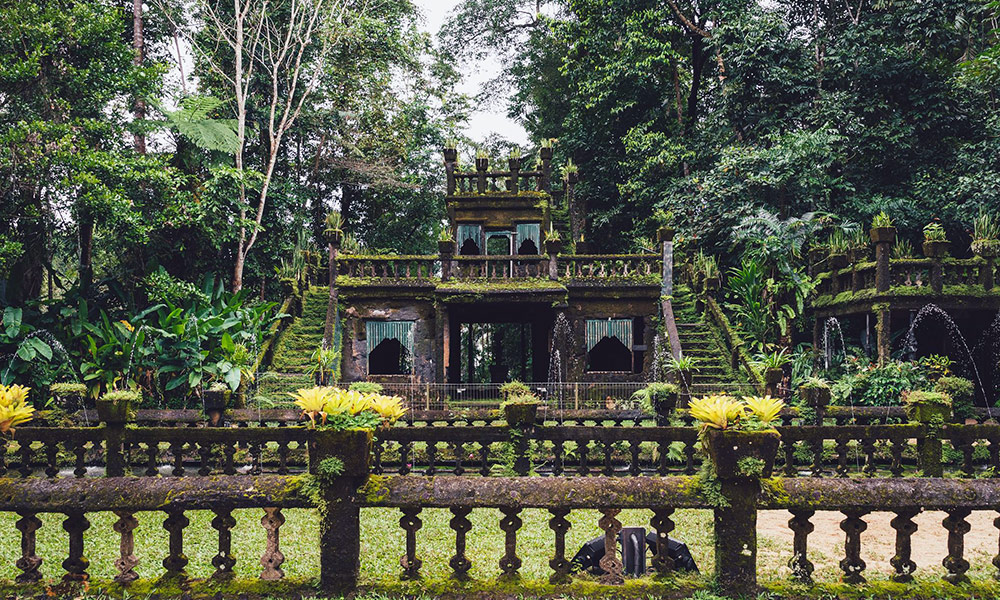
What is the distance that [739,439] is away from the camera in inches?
151

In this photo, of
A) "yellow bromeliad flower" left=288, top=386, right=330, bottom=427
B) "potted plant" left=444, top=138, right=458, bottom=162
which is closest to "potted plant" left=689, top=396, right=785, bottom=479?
"yellow bromeliad flower" left=288, top=386, right=330, bottom=427

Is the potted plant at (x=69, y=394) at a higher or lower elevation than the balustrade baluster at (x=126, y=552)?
higher

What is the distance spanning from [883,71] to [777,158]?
14.7 ft

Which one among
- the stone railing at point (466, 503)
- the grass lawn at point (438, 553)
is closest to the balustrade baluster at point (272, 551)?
the stone railing at point (466, 503)

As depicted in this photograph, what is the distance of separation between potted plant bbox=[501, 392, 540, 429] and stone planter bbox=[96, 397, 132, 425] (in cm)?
474

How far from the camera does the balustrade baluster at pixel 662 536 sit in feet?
12.8

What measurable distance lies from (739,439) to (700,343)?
14.2 meters

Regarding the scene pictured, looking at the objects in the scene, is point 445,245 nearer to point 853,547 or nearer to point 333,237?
point 333,237

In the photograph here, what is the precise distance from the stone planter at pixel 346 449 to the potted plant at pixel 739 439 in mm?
2108

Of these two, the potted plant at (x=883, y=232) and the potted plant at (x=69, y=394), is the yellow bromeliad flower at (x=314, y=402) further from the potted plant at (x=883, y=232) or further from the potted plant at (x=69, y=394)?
the potted plant at (x=883, y=232)

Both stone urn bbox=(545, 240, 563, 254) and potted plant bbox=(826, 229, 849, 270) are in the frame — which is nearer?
potted plant bbox=(826, 229, 849, 270)

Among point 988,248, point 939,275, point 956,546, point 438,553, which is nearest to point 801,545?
point 956,546

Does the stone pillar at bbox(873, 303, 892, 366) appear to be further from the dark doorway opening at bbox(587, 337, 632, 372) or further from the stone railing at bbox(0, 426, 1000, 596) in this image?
the stone railing at bbox(0, 426, 1000, 596)

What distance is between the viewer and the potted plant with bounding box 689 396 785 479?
383 cm
